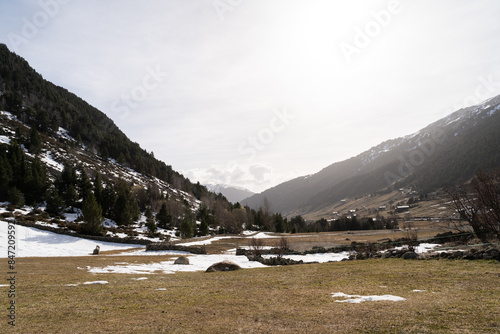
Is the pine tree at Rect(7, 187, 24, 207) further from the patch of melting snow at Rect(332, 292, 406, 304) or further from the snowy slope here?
the patch of melting snow at Rect(332, 292, 406, 304)

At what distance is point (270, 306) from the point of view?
10.1 m

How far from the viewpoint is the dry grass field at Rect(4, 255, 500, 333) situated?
7.55 metres

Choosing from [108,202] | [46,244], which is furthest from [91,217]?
[108,202]

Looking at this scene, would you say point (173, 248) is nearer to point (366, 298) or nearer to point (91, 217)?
point (91, 217)

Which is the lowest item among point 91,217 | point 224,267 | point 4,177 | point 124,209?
point 224,267

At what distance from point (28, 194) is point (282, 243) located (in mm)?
62023

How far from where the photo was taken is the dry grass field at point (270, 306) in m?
7.55

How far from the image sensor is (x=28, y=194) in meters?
64.4

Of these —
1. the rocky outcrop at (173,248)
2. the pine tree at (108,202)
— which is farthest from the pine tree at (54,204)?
the rocky outcrop at (173,248)

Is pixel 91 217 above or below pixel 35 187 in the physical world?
below

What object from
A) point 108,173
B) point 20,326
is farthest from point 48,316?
point 108,173

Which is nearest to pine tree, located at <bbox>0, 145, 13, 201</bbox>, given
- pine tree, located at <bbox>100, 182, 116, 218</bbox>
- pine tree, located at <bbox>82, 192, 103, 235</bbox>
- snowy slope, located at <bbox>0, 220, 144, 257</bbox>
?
pine tree, located at <bbox>100, 182, 116, 218</bbox>

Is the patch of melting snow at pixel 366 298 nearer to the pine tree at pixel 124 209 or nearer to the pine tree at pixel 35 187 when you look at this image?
the pine tree at pixel 124 209

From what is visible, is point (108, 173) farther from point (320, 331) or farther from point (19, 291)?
point (320, 331)
